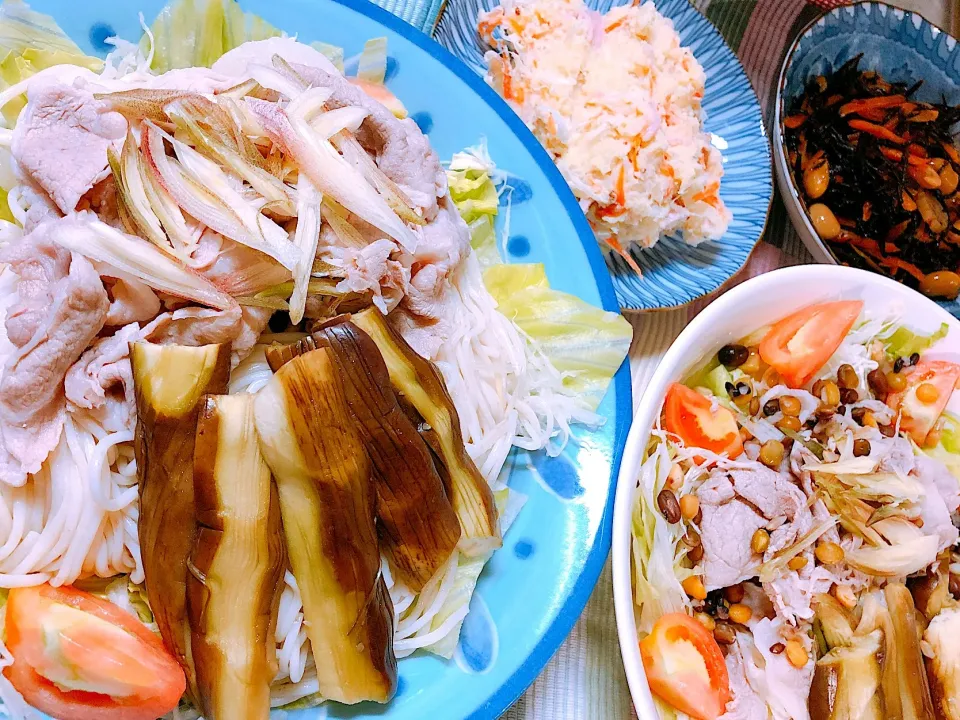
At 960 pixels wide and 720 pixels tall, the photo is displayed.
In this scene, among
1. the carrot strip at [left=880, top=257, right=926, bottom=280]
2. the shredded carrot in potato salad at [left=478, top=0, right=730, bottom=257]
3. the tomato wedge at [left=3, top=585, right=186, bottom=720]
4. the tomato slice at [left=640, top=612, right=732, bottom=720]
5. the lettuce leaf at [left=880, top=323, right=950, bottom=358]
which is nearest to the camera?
the tomato wedge at [left=3, top=585, right=186, bottom=720]

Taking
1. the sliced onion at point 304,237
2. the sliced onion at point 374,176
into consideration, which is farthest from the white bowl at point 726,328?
the sliced onion at point 304,237

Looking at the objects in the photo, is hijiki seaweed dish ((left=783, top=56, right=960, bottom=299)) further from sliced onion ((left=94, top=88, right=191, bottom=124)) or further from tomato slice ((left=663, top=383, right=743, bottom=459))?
sliced onion ((left=94, top=88, right=191, bottom=124))

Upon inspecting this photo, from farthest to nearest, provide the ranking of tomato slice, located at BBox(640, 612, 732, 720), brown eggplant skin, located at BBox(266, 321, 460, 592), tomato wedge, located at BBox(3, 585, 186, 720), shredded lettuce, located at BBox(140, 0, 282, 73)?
shredded lettuce, located at BBox(140, 0, 282, 73) < tomato slice, located at BBox(640, 612, 732, 720) < brown eggplant skin, located at BBox(266, 321, 460, 592) < tomato wedge, located at BBox(3, 585, 186, 720)

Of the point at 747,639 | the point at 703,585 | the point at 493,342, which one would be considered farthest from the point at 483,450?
the point at 747,639

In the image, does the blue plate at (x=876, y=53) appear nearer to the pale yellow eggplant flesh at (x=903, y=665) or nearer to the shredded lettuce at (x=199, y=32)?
the pale yellow eggplant flesh at (x=903, y=665)

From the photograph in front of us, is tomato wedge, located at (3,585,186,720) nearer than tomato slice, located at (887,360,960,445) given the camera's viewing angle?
Yes

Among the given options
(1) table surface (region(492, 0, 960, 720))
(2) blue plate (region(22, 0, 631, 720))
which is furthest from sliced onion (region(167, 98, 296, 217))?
(1) table surface (region(492, 0, 960, 720))

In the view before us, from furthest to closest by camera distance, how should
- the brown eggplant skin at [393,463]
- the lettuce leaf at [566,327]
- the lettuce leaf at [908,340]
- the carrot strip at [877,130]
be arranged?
the carrot strip at [877,130] < the lettuce leaf at [908,340] < the lettuce leaf at [566,327] < the brown eggplant skin at [393,463]

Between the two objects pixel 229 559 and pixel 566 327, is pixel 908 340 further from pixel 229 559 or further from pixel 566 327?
pixel 229 559

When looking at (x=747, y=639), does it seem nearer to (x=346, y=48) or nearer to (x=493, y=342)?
(x=493, y=342)
